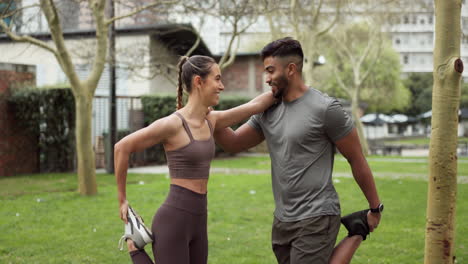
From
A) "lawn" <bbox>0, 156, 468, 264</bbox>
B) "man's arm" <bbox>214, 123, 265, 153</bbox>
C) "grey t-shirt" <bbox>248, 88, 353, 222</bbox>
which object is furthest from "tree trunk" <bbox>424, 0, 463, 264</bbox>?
"lawn" <bbox>0, 156, 468, 264</bbox>

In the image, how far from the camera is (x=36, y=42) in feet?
34.7

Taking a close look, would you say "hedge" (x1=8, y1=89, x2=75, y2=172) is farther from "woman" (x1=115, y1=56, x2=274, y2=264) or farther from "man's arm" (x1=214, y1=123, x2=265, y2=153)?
"woman" (x1=115, y1=56, x2=274, y2=264)

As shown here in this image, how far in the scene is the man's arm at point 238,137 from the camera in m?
4.21

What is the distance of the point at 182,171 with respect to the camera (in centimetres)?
362

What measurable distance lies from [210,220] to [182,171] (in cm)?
550

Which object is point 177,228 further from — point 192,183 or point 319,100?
point 319,100

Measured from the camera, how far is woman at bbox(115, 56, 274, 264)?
3525 mm

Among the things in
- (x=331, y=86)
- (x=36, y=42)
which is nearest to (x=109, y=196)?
(x=36, y=42)

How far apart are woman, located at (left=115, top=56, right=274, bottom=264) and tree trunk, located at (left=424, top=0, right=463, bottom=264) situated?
5.58 feet

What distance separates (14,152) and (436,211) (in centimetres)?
1417

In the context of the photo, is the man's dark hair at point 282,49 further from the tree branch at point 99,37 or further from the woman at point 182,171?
the tree branch at point 99,37

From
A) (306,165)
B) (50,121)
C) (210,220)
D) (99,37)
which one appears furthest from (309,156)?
(50,121)

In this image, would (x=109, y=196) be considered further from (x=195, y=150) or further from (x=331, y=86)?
(x=331, y=86)

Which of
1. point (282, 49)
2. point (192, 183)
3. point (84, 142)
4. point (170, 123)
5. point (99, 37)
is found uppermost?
point (99, 37)
